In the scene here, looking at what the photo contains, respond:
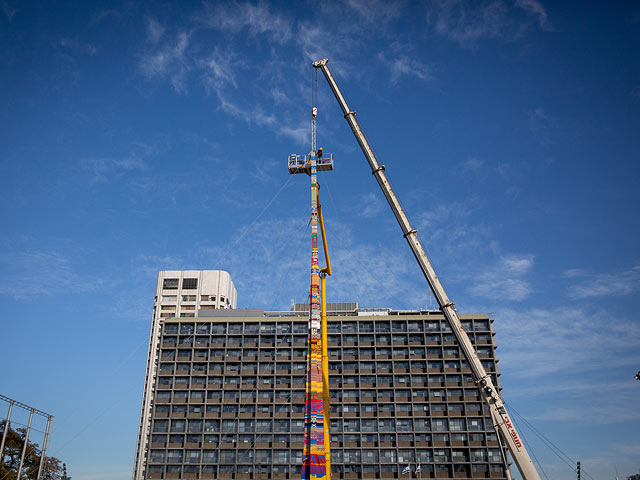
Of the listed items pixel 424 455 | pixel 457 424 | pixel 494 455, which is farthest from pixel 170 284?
pixel 494 455

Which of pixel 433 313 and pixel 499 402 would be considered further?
pixel 433 313

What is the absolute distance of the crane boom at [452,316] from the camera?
3709 centimetres

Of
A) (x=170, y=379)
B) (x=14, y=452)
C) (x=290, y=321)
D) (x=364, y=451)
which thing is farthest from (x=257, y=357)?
(x=14, y=452)

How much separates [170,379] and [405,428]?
4616 centimetres

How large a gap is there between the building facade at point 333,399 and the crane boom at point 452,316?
2320 inches

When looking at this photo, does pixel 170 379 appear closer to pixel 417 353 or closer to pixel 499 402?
pixel 417 353

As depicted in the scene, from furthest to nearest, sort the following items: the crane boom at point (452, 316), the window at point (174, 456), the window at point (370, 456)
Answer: the window at point (174, 456), the window at point (370, 456), the crane boom at point (452, 316)

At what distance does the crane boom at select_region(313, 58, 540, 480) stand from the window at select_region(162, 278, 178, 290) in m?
106

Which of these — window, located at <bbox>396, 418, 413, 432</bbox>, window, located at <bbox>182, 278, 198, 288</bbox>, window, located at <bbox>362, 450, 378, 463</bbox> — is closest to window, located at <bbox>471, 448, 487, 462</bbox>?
window, located at <bbox>396, 418, 413, 432</bbox>

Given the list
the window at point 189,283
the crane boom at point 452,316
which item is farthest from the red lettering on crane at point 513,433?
the window at point 189,283

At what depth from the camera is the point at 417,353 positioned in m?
103

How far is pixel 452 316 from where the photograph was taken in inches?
1638

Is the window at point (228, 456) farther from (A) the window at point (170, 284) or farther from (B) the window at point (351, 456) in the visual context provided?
(A) the window at point (170, 284)

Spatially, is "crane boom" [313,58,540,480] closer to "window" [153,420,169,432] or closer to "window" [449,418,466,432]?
"window" [449,418,466,432]
